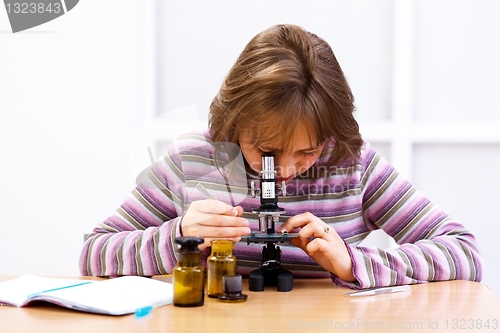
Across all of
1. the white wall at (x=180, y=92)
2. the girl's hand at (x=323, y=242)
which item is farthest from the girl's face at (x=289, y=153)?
the white wall at (x=180, y=92)

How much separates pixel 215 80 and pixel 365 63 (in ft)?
2.06

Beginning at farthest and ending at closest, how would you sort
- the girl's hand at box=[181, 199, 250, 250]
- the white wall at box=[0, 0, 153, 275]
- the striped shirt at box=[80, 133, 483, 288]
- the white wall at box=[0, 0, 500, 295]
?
the white wall at box=[0, 0, 153, 275]
the white wall at box=[0, 0, 500, 295]
the striped shirt at box=[80, 133, 483, 288]
the girl's hand at box=[181, 199, 250, 250]

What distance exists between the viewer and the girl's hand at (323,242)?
141cm

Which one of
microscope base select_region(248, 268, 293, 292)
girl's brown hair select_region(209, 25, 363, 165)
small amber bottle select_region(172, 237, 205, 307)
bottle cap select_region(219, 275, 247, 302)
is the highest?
girl's brown hair select_region(209, 25, 363, 165)

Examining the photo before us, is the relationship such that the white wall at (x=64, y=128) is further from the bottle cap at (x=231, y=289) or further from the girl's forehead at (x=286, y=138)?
the bottle cap at (x=231, y=289)

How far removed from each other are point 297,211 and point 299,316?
1.75ft

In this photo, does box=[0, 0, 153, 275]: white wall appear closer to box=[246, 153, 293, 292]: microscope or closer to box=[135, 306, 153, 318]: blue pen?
box=[246, 153, 293, 292]: microscope

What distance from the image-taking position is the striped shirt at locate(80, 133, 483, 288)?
155 cm

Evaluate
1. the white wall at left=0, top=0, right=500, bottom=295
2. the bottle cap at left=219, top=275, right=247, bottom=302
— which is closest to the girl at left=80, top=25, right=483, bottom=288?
the bottle cap at left=219, top=275, right=247, bottom=302

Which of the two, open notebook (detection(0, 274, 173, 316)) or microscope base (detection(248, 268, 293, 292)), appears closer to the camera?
open notebook (detection(0, 274, 173, 316))

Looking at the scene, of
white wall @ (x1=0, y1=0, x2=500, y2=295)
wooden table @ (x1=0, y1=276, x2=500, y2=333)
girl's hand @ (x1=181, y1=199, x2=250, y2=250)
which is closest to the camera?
wooden table @ (x1=0, y1=276, x2=500, y2=333)

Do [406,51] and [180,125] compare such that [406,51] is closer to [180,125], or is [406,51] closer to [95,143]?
[180,125]

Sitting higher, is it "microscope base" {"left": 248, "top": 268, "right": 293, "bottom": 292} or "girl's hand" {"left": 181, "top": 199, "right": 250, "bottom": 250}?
"girl's hand" {"left": 181, "top": 199, "right": 250, "bottom": 250}

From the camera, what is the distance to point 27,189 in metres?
2.71
